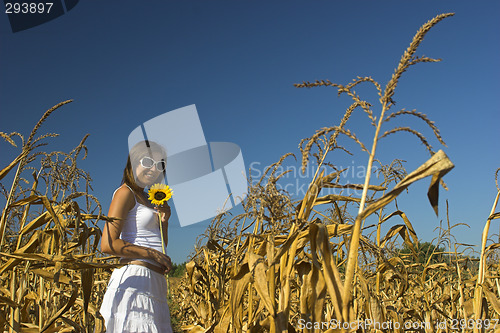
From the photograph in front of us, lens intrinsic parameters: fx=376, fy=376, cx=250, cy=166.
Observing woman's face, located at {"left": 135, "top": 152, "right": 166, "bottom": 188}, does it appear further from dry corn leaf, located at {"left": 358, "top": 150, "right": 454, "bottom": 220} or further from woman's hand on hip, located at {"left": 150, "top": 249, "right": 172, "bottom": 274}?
dry corn leaf, located at {"left": 358, "top": 150, "right": 454, "bottom": 220}

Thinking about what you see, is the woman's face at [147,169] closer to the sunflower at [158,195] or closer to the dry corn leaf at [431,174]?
the sunflower at [158,195]

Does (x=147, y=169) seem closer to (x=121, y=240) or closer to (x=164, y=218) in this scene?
(x=164, y=218)

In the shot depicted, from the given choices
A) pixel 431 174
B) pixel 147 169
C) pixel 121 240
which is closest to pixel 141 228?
pixel 121 240

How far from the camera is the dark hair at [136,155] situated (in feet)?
9.80

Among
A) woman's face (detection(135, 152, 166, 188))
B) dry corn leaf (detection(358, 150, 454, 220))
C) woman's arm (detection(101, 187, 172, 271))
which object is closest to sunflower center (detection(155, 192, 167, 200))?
woman's face (detection(135, 152, 166, 188))

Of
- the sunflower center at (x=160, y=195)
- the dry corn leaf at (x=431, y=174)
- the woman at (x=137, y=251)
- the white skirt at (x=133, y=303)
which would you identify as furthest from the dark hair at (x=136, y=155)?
the dry corn leaf at (x=431, y=174)

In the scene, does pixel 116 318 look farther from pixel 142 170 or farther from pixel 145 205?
pixel 142 170

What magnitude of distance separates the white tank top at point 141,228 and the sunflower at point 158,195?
0.13m

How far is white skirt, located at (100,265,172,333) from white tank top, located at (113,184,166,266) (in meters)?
0.15

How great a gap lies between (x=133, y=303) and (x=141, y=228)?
0.53 metres

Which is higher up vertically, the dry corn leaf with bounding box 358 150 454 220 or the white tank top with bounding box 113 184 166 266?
the white tank top with bounding box 113 184 166 266

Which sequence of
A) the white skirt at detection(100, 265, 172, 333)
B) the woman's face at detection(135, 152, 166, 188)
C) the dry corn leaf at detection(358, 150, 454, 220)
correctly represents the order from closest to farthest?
the dry corn leaf at detection(358, 150, 454, 220) < the white skirt at detection(100, 265, 172, 333) < the woman's face at detection(135, 152, 166, 188)

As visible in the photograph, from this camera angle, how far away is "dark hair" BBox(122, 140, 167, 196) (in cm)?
299

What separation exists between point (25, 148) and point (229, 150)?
3.35m
